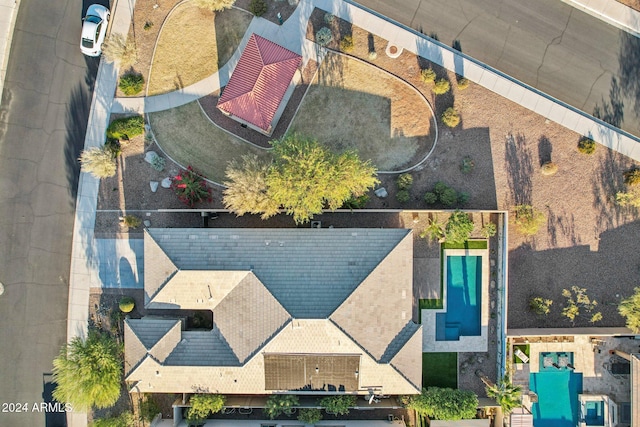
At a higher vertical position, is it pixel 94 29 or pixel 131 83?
pixel 94 29

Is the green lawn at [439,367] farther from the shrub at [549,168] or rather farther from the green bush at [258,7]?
the green bush at [258,7]

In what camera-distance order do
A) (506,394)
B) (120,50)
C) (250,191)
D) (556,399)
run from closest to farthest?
(250,191), (506,394), (120,50), (556,399)

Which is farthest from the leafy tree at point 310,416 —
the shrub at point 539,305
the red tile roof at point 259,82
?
the red tile roof at point 259,82

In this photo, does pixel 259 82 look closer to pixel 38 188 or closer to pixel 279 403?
pixel 38 188

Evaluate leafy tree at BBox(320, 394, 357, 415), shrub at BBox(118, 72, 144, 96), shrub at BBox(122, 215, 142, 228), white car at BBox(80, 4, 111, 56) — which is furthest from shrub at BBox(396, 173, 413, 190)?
white car at BBox(80, 4, 111, 56)

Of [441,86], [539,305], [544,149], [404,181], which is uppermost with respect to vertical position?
[441,86]

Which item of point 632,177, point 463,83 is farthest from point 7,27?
point 632,177
